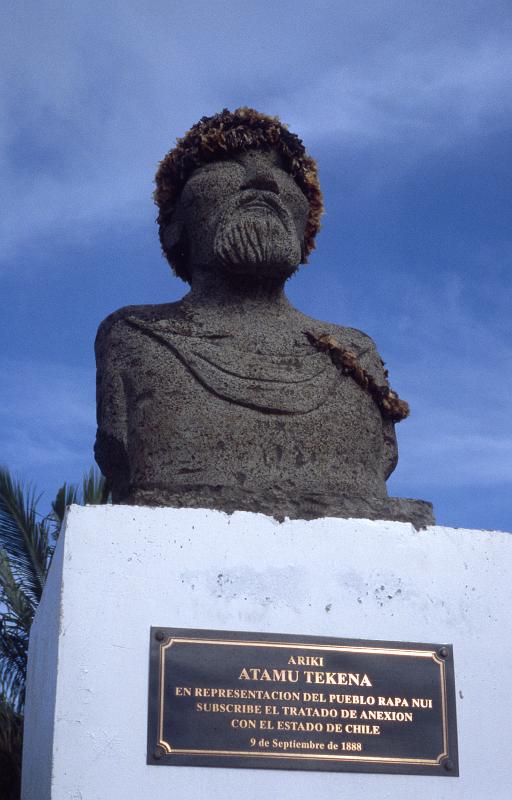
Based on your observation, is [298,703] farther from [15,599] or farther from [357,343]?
[15,599]

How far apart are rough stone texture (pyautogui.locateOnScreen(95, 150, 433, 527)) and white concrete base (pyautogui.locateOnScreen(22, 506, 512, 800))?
7.5 inches

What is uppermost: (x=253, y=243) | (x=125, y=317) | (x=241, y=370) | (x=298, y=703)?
(x=253, y=243)

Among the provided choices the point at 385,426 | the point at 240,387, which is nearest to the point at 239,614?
the point at 240,387

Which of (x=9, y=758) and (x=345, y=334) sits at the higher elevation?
(x=345, y=334)

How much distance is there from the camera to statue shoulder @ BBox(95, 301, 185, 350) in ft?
19.3

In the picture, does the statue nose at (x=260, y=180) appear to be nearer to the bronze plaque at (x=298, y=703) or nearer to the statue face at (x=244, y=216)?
the statue face at (x=244, y=216)

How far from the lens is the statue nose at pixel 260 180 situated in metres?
6.17

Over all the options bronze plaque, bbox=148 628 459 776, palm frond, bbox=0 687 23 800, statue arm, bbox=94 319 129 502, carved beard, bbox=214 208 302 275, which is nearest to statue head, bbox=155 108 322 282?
carved beard, bbox=214 208 302 275

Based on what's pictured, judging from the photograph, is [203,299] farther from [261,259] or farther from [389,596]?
[389,596]

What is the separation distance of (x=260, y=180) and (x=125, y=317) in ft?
3.29

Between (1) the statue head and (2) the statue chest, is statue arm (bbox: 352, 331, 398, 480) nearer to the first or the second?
(2) the statue chest

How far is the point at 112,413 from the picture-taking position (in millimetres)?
5695

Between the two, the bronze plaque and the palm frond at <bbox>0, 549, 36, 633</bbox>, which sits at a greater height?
the palm frond at <bbox>0, 549, 36, 633</bbox>

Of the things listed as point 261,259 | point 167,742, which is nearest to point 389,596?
point 167,742
